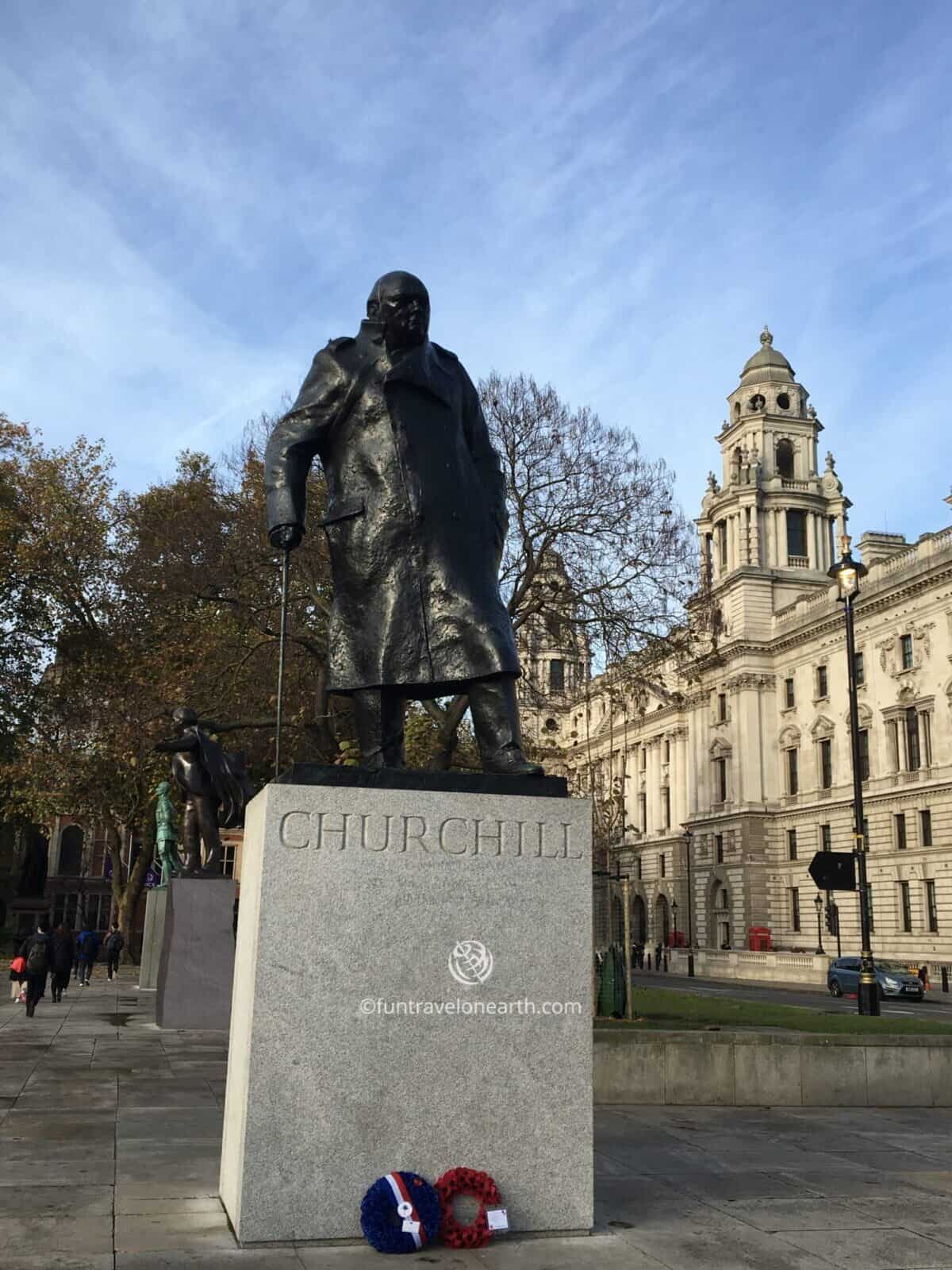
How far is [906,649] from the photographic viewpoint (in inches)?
2251

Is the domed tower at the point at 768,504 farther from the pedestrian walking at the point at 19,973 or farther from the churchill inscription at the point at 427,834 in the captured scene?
the churchill inscription at the point at 427,834

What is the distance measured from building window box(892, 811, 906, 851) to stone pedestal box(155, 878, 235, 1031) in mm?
45631

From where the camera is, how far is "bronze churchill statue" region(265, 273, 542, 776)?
6.23 m

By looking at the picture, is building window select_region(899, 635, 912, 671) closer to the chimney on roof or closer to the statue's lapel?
the chimney on roof

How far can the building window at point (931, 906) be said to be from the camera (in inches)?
2080

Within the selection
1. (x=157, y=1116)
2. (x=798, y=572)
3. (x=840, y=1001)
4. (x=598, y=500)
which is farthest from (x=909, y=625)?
(x=157, y=1116)

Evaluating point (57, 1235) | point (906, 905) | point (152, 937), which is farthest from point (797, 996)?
point (57, 1235)

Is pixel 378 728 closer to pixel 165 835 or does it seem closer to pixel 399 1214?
pixel 399 1214

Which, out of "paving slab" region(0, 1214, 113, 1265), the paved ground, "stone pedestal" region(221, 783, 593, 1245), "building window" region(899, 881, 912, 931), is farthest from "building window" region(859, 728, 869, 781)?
"paving slab" region(0, 1214, 113, 1265)

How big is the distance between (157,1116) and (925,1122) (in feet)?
21.0

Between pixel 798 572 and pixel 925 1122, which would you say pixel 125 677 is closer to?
pixel 925 1122

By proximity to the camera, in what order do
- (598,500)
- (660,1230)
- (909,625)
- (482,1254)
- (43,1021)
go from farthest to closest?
(909,625)
(598,500)
(43,1021)
(660,1230)
(482,1254)

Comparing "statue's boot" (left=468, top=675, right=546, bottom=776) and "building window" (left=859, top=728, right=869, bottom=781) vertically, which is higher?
"building window" (left=859, top=728, right=869, bottom=781)

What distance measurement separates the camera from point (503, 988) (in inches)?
221
